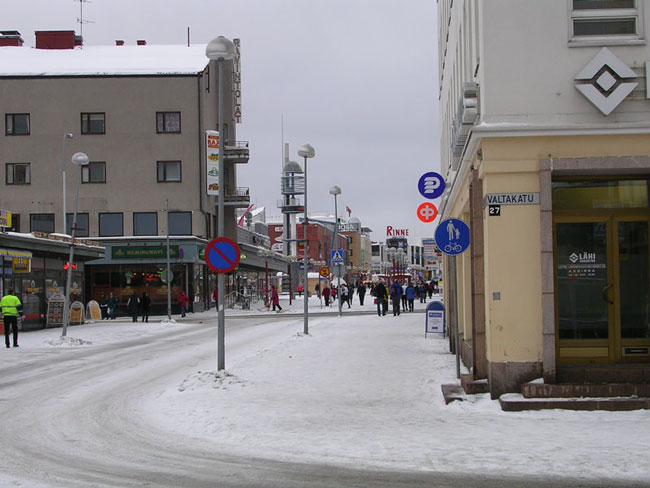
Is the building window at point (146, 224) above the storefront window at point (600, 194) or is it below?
above

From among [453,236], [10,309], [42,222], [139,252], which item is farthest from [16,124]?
[453,236]

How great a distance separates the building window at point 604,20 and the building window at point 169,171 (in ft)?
139

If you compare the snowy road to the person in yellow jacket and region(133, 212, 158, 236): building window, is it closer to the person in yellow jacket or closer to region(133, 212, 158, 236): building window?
the person in yellow jacket

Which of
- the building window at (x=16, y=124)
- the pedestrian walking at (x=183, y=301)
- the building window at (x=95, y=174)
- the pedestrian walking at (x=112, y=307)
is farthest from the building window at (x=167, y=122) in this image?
the pedestrian walking at (x=112, y=307)

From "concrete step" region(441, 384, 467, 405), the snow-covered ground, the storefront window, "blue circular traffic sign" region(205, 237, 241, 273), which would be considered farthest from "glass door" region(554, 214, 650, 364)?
"blue circular traffic sign" region(205, 237, 241, 273)

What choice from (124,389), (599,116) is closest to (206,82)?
(124,389)

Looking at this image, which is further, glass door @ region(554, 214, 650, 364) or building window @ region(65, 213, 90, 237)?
building window @ region(65, 213, 90, 237)

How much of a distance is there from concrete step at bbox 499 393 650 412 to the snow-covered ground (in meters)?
0.14

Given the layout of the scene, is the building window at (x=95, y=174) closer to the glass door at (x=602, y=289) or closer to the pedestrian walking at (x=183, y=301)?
the pedestrian walking at (x=183, y=301)

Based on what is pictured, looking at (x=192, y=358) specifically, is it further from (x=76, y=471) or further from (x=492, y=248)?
(x=76, y=471)

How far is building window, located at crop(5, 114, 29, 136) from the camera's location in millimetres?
52000

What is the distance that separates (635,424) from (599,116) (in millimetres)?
4198

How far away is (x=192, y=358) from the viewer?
20.7 m

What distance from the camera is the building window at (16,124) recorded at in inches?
2047
